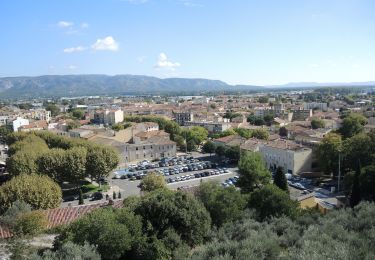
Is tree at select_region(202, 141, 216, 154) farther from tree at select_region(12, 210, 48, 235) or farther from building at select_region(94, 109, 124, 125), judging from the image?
building at select_region(94, 109, 124, 125)

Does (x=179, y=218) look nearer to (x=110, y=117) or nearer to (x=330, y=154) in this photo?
(x=330, y=154)

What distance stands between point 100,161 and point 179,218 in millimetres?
21462

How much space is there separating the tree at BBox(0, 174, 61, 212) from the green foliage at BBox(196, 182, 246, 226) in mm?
12050

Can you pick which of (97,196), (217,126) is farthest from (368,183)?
(217,126)

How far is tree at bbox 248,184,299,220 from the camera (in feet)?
71.4

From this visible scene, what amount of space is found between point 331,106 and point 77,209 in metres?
123

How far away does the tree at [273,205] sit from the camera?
71.4 feet

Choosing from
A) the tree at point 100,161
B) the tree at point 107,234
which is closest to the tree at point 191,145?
the tree at point 100,161

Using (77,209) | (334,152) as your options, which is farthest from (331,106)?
(77,209)

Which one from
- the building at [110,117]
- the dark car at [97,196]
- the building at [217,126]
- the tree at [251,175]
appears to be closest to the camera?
the tree at [251,175]

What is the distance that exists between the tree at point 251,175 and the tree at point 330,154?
358 inches

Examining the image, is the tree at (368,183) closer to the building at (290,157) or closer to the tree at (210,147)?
the building at (290,157)

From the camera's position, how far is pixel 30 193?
90.1ft

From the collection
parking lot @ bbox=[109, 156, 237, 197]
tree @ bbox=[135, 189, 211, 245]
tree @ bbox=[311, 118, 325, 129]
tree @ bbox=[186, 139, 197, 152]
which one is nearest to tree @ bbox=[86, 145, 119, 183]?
parking lot @ bbox=[109, 156, 237, 197]
